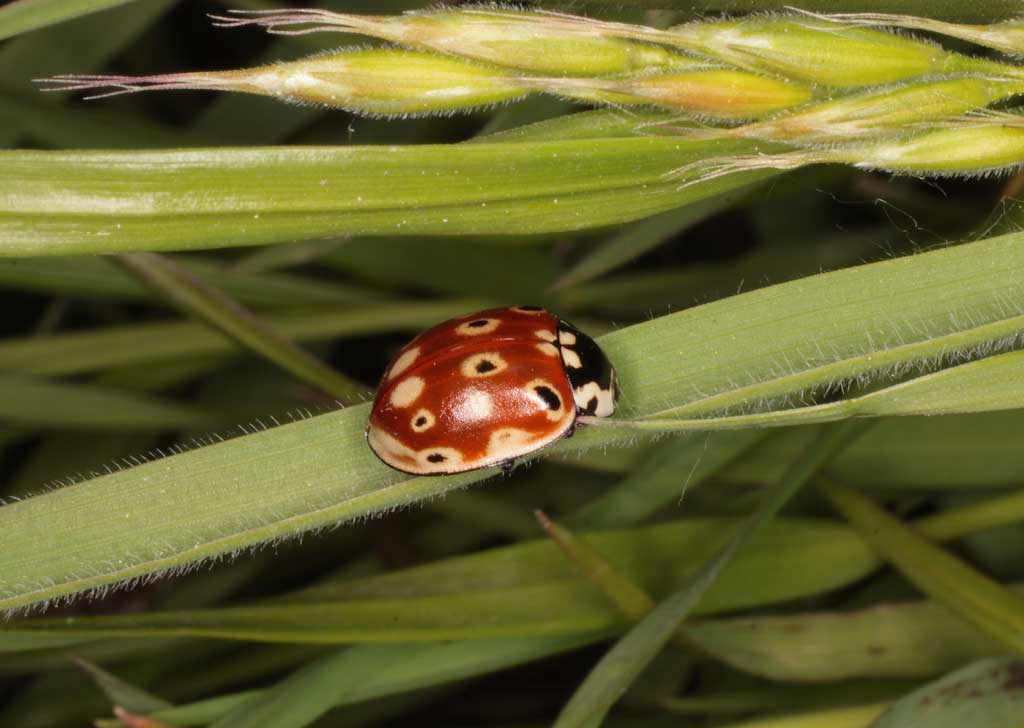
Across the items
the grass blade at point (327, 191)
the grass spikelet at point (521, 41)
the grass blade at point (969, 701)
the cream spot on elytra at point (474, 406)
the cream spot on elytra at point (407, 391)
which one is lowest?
the grass blade at point (969, 701)

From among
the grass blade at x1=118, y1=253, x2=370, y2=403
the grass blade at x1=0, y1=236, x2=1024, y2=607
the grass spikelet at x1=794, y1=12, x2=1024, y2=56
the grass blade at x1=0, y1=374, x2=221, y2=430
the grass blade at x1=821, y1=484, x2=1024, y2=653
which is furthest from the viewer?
the grass blade at x1=0, y1=374, x2=221, y2=430

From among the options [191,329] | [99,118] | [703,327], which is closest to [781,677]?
[703,327]

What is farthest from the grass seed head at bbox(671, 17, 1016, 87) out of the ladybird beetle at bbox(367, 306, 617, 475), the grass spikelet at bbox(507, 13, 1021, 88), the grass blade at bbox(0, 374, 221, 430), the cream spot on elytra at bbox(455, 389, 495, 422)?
the grass blade at bbox(0, 374, 221, 430)

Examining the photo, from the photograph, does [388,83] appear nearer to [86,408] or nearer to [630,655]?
[630,655]

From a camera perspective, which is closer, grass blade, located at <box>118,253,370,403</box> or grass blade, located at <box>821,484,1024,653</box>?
grass blade, located at <box>821,484,1024,653</box>

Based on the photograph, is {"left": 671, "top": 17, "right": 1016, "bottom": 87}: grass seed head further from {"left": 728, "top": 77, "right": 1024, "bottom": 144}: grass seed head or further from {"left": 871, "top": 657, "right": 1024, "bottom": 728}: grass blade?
{"left": 871, "top": 657, "right": 1024, "bottom": 728}: grass blade

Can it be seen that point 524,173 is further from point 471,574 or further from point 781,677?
point 781,677

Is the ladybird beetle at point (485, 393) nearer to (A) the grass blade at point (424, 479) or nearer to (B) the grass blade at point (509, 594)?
(A) the grass blade at point (424, 479)

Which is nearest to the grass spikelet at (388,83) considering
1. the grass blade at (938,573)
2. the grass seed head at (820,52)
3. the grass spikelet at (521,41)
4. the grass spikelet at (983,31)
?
the grass spikelet at (521,41)
